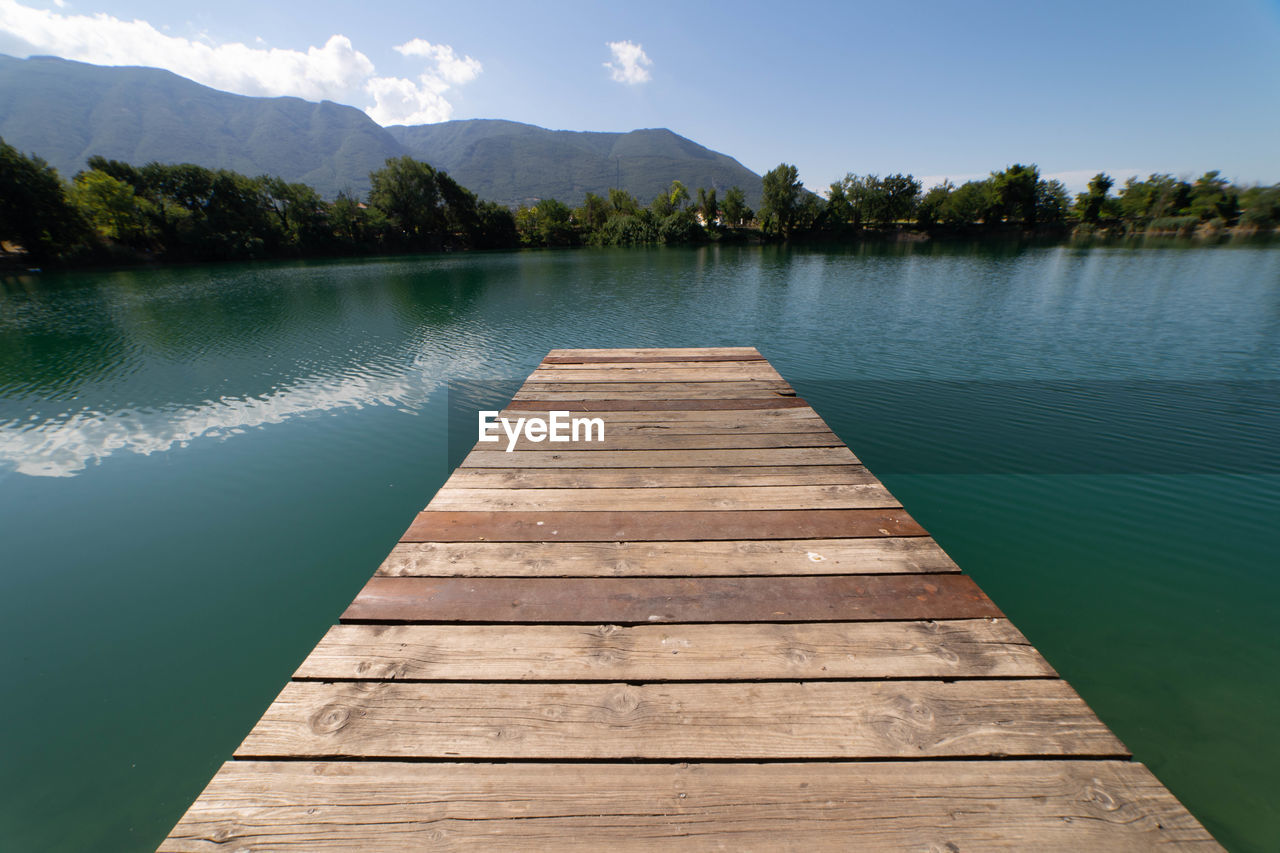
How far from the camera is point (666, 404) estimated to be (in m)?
4.25

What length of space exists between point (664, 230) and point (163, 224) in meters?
47.1

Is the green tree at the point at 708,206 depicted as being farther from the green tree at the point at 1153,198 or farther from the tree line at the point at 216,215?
the green tree at the point at 1153,198

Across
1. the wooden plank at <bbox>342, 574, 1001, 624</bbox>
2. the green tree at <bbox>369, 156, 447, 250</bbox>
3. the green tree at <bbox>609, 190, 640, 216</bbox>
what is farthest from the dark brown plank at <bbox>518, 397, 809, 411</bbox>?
the green tree at <bbox>609, 190, 640, 216</bbox>

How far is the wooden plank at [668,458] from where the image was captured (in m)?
3.09

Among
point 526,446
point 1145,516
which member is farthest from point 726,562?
point 1145,516

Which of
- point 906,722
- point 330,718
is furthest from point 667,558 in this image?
point 330,718

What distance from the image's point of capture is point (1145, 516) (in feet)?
15.0

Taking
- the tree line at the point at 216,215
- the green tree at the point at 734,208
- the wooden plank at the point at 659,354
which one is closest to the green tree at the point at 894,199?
the green tree at the point at 734,208

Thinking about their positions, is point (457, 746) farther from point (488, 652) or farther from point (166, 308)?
point (166, 308)

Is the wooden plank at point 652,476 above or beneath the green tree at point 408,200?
beneath

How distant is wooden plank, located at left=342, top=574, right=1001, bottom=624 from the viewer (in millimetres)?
1797

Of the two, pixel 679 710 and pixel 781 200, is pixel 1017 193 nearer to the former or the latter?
pixel 781 200

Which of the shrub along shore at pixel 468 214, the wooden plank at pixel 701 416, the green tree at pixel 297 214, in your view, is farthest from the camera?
the green tree at pixel 297 214

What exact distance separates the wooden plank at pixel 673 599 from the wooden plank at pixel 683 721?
301 millimetres
